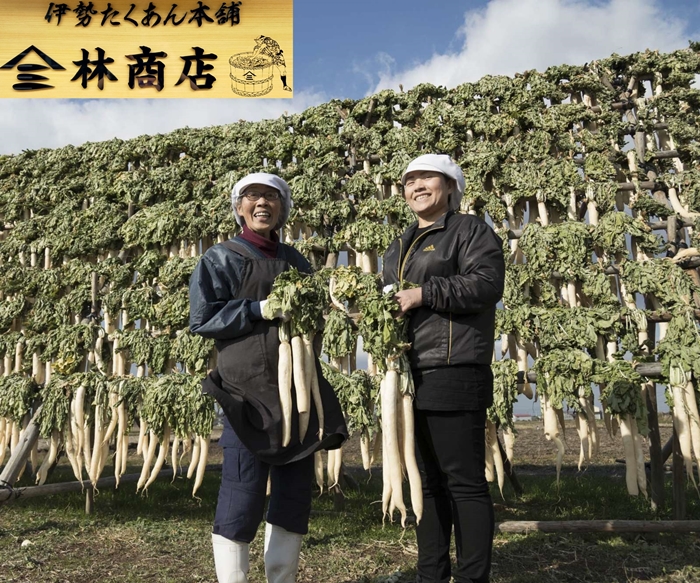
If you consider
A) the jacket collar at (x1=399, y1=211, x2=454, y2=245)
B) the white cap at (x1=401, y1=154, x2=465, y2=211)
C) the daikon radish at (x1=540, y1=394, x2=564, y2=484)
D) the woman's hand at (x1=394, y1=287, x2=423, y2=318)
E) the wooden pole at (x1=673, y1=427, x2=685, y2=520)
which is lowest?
the wooden pole at (x1=673, y1=427, x2=685, y2=520)

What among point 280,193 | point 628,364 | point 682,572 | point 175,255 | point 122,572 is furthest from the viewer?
A: point 175,255

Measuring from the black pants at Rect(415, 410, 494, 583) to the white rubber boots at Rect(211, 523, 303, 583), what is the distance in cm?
49

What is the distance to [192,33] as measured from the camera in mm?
5113

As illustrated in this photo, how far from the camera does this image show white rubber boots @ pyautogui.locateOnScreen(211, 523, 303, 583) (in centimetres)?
205

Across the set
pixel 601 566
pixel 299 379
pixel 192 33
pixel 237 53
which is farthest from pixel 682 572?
pixel 192 33

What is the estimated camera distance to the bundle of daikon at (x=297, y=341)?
7.05 ft

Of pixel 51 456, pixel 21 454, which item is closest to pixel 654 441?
pixel 51 456

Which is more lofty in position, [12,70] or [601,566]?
[12,70]

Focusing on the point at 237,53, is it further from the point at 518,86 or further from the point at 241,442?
the point at 241,442

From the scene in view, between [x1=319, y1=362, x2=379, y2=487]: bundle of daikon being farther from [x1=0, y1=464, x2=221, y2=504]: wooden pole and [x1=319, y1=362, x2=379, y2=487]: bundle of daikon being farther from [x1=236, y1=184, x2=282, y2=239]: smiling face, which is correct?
[x1=0, y1=464, x2=221, y2=504]: wooden pole

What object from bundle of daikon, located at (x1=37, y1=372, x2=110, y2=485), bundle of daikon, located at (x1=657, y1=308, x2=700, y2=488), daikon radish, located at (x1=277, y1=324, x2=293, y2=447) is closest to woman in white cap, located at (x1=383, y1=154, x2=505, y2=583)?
daikon radish, located at (x1=277, y1=324, x2=293, y2=447)

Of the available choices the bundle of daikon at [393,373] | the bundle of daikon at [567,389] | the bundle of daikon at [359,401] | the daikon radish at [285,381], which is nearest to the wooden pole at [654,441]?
the bundle of daikon at [567,389]

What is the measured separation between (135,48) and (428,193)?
4.02 metres

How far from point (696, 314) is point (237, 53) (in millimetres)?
3942
